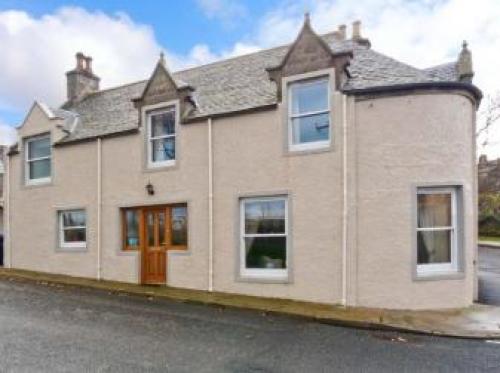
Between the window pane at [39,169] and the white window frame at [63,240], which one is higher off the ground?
the window pane at [39,169]

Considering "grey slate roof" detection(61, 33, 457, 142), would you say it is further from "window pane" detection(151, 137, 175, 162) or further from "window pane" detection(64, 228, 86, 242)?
"window pane" detection(64, 228, 86, 242)

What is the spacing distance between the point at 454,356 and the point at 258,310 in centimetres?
482

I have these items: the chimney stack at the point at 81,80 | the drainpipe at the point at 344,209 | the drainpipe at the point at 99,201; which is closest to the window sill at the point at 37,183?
the drainpipe at the point at 99,201

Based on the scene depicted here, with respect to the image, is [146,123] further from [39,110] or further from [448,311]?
[448,311]

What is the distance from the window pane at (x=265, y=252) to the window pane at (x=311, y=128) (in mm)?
2857

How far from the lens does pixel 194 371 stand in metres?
6.89

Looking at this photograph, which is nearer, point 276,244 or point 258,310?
point 258,310

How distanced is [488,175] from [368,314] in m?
32.8

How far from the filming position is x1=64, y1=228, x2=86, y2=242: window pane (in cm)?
1719

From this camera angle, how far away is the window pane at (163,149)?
15320 millimetres

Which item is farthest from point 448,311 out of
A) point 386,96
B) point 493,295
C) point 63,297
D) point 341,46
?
point 63,297

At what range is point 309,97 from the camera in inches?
509

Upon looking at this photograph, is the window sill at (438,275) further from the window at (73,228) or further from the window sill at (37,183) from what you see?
the window sill at (37,183)

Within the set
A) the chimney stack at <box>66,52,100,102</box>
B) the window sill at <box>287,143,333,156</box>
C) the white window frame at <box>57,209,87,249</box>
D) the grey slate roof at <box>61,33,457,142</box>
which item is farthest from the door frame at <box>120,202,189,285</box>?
the chimney stack at <box>66,52,100,102</box>
